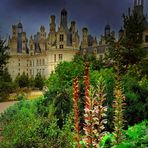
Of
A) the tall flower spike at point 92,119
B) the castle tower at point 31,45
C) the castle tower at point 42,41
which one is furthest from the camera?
the castle tower at point 31,45

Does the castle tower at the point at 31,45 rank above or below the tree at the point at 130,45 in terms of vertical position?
above

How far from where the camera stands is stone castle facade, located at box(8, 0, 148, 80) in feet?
243

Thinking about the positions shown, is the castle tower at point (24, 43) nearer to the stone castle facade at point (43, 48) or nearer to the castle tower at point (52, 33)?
the stone castle facade at point (43, 48)

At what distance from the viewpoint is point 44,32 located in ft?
277

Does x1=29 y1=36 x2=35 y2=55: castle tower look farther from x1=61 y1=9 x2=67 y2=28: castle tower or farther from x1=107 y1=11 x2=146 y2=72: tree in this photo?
x1=107 y1=11 x2=146 y2=72: tree

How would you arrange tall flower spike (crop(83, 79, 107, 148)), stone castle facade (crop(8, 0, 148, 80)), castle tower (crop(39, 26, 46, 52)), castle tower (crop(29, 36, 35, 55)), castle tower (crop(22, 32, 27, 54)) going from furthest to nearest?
1. castle tower (crop(22, 32, 27, 54))
2. castle tower (crop(29, 36, 35, 55))
3. castle tower (crop(39, 26, 46, 52))
4. stone castle facade (crop(8, 0, 148, 80))
5. tall flower spike (crop(83, 79, 107, 148))

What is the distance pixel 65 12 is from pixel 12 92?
45.0 meters

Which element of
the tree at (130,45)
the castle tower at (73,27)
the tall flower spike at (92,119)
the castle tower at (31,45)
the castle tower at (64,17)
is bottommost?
the tall flower spike at (92,119)

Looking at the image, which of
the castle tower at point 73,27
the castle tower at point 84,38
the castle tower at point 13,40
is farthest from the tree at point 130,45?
the castle tower at point 13,40

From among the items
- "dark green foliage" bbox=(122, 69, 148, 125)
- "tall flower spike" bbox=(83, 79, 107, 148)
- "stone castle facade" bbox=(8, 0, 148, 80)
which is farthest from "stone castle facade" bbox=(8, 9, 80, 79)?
"tall flower spike" bbox=(83, 79, 107, 148)

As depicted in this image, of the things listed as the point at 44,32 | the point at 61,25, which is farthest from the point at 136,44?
the point at 44,32

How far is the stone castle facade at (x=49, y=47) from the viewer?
73.9 meters

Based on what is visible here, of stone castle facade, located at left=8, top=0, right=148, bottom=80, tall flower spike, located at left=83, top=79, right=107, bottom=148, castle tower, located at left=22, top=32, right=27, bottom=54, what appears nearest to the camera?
tall flower spike, located at left=83, top=79, right=107, bottom=148

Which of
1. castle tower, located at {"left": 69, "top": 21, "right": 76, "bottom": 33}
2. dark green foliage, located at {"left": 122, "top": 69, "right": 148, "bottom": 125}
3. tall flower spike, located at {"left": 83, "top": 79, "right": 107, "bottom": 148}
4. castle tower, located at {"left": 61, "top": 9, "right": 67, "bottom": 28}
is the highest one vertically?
castle tower, located at {"left": 61, "top": 9, "right": 67, "bottom": 28}
